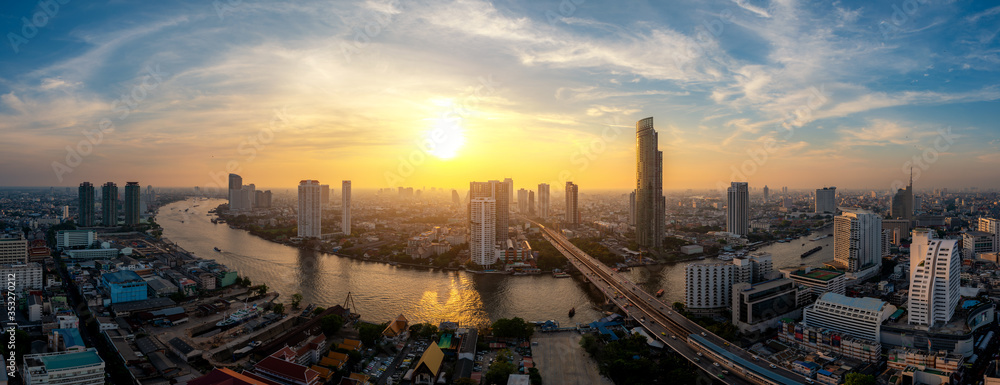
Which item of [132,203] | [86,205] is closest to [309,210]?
[132,203]

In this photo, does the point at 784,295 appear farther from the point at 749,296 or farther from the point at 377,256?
the point at 377,256

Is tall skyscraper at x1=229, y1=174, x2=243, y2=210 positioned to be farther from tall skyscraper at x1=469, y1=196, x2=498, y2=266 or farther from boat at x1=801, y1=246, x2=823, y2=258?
boat at x1=801, y1=246, x2=823, y2=258

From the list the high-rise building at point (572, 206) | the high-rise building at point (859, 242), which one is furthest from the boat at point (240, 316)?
the high-rise building at point (572, 206)

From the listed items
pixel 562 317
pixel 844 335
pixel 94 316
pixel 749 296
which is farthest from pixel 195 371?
pixel 844 335

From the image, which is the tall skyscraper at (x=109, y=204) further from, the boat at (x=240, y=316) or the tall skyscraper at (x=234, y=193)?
the boat at (x=240, y=316)

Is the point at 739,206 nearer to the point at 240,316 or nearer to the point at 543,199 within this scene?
the point at 543,199
